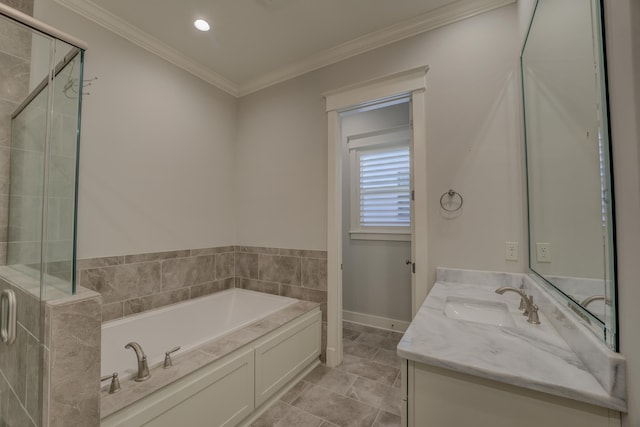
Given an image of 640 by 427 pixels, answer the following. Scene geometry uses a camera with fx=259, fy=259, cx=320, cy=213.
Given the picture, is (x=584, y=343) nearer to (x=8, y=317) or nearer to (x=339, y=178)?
(x=339, y=178)

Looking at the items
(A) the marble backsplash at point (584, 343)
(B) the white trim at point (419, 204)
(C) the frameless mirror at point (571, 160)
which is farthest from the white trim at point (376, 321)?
(C) the frameless mirror at point (571, 160)

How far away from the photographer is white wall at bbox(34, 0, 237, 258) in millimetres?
1914

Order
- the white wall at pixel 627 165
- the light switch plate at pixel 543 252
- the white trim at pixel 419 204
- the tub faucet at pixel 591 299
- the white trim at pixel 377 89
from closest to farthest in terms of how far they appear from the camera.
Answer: the white wall at pixel 627 165
the tub faucet at pixel 591 299
the light switch plate at pixel 543 252
the white trim at pixel 419 204
the white trim at pixel 377 89

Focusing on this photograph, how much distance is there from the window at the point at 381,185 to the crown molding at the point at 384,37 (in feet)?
3.69

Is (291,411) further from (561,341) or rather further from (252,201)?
(252,201)

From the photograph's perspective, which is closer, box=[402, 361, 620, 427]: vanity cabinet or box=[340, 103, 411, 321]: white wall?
box=[402, 361, 620, 427]: vanity cabinet

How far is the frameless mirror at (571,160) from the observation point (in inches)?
30.0

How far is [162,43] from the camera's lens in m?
2.32

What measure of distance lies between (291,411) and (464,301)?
1379 millimetres

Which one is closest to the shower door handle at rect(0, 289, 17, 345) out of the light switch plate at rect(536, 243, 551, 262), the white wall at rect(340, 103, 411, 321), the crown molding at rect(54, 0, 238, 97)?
the crown molding at rect(54, 0, 238, 97)

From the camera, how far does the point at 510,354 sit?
0.88 m

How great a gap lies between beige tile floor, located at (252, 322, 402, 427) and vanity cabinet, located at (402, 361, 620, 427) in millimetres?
996

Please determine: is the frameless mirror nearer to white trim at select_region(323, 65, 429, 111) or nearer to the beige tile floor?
white trim at select_region(323, 65, 429, 111)

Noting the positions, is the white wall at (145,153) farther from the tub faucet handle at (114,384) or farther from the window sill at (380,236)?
the window sill at (380,236)
